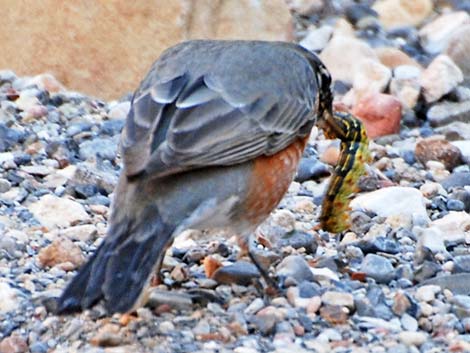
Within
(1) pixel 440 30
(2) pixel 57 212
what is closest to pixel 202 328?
(2) pixel 57 212

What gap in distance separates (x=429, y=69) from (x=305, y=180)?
2604mm

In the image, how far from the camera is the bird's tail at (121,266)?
5.98 meters

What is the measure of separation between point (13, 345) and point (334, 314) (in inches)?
59.8

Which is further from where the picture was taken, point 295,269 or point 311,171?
point 311,171

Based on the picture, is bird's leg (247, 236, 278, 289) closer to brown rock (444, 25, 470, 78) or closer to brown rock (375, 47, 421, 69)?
brown rock (375, 47, 421, 69)

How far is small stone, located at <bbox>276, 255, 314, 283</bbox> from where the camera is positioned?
725 cm

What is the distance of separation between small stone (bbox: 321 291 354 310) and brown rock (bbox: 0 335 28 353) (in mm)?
1487

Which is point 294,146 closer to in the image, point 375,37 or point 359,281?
point 359,281

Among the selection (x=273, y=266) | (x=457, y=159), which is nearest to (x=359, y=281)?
(x=273, y=266)

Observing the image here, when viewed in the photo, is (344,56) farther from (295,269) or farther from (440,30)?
(295,269)

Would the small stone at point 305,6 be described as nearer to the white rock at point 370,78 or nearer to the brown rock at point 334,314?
the white rock at point 370,78

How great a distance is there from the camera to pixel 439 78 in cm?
1130

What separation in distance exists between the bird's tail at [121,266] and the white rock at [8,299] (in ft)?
2.08

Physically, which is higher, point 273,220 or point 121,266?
point 121,266
